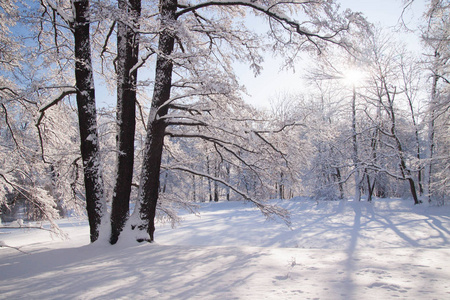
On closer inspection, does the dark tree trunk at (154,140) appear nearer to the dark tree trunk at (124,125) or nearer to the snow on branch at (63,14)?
the dark tree trunk at (124,125)

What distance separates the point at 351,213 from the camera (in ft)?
54.0

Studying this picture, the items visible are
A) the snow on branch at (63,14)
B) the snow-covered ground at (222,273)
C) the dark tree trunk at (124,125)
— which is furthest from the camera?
A: the dark tree trunk at (124,125)

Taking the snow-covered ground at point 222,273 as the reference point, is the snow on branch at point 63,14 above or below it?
above

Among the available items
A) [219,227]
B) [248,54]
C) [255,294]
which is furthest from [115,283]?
[219,227]

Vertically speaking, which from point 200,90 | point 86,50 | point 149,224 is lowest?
point 149,224

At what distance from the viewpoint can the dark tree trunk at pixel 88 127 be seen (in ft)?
16.7

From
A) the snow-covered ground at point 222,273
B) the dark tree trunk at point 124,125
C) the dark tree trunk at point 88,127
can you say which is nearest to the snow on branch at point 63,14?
the dark tree trunk at point 88,127

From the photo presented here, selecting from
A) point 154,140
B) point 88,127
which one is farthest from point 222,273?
point 88,127

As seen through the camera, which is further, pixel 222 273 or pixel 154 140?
pixel 154 140

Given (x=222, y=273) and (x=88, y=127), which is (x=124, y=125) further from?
(x=222, y=273)

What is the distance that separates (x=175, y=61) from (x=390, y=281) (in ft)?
13.6

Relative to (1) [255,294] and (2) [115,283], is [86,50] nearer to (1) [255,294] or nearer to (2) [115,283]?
(2) [115,283]

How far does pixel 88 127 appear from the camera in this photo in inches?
205

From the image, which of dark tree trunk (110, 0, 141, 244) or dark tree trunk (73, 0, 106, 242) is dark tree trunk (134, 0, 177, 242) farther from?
dark tree trunk (73, 0, 106, 242)
